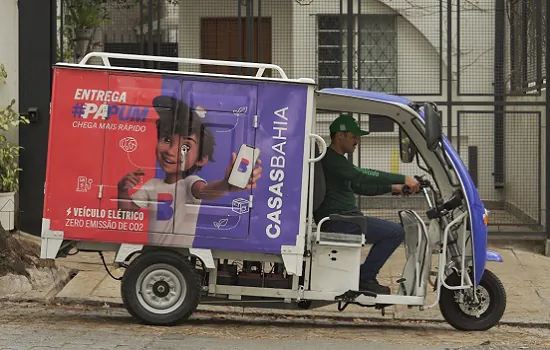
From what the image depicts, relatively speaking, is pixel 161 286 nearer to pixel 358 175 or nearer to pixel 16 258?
pixel 358 175

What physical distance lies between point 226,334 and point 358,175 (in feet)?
5.82

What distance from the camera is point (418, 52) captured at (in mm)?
12898

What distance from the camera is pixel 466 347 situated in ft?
25.7

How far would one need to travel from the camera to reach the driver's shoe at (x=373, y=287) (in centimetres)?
856

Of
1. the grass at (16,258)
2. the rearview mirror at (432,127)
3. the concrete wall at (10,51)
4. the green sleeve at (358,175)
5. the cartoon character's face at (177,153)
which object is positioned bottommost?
the grass at (16,258)

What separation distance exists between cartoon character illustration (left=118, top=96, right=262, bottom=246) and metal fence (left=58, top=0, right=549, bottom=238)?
4.63 metres

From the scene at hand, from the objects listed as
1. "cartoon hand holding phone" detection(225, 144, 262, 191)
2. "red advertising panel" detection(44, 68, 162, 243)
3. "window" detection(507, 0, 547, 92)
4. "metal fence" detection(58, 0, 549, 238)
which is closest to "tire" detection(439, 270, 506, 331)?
"cartoon hand holding phone" detection(225, 144, 262, 191)

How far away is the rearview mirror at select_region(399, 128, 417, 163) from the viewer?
903 centimetres

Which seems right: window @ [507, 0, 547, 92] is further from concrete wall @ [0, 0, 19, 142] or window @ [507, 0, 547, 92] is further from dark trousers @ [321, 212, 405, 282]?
concrete wall @ [0, 0, 19, 142]

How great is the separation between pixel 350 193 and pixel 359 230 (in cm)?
40

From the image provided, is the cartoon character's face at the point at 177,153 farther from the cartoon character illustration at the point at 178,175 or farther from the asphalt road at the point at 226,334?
the asphalt road at the point at 226,334

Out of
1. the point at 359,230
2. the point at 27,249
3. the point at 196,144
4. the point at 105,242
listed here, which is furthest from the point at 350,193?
the point at 27,249

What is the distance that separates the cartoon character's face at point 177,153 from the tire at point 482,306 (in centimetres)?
247

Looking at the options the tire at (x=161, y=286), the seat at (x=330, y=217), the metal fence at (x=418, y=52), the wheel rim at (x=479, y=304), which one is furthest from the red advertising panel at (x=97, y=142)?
the metal fence at (x=418, y=52)
